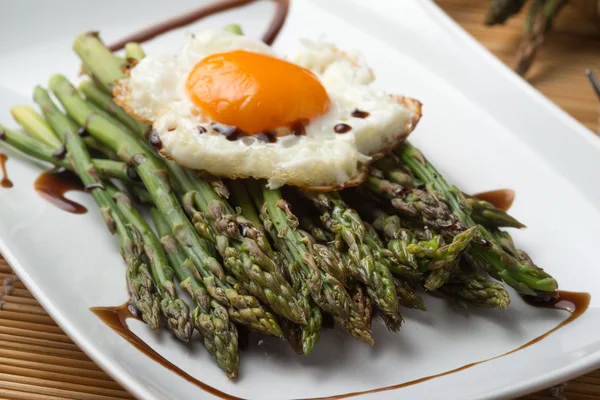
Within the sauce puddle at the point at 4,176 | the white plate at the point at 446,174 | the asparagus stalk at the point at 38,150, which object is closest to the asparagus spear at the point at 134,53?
the white plate at the point at 446,174

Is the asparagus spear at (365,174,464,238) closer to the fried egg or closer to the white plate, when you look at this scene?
the fried egg

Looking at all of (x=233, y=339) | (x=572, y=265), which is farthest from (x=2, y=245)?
(x=572, y=265)

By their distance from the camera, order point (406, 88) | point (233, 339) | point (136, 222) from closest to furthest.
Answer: point (233, 339) → point (136, 222) → point (406, 88)

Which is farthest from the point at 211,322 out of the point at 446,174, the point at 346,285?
the point at 446,174

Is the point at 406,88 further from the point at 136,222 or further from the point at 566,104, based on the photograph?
the point at 136,222

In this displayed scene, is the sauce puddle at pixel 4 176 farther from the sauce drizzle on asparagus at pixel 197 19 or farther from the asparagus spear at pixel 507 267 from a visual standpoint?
the asparagus spear at pixel 507 267

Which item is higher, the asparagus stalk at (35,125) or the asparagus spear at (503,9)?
the asparagus spear at (503,9)

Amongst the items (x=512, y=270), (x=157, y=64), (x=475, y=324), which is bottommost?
(x=475, y=324)
